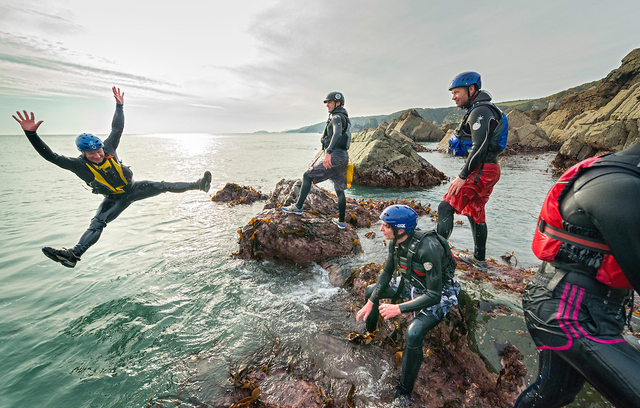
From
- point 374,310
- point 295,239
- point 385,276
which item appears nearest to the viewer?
point 385,276

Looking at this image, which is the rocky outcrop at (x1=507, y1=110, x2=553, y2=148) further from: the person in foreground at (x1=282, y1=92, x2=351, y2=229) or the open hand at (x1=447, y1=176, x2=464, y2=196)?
the open hand at (x1=447, y1=176, x2=464, y2=196)

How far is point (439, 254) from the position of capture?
115 inches

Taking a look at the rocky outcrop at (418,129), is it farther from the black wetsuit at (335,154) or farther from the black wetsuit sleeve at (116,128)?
the black wetsuit sleeve at (116,128)

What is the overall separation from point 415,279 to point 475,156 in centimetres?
241

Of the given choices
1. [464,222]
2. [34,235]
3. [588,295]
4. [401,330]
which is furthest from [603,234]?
[34,235]

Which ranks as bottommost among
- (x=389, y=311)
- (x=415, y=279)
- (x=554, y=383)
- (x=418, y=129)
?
(x=554, y=383)

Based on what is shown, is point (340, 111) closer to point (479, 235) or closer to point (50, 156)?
point (479, 235)

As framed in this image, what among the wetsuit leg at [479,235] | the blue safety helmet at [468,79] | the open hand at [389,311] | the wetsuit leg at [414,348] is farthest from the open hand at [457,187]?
the open hand at [389,311]

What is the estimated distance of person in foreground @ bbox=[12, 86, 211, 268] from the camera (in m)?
4.97

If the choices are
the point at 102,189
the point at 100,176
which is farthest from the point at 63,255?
the point at 100,176

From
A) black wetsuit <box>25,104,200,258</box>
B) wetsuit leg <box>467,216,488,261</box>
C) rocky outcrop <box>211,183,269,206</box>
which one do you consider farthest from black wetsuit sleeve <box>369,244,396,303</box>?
rocky outcrop <box>211,183,269,206</box>

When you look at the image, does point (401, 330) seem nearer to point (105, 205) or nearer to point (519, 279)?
point (519, 279)

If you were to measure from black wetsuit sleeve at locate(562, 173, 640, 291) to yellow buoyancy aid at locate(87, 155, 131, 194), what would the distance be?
7.50 metres

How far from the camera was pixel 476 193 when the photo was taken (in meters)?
4.62
